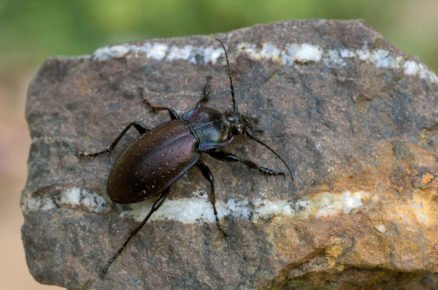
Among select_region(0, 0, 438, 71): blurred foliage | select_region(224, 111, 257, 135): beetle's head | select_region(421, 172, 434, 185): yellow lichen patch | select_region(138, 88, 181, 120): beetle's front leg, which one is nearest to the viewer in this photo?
select_region(421, 172, 434, 185): yellow lichen patch

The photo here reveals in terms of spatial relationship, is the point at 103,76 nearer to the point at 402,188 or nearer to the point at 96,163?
the point at 96,163

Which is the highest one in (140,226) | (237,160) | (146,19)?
(146,19)

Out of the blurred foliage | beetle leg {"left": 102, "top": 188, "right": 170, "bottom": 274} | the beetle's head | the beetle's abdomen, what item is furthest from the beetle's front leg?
the blurred foliage

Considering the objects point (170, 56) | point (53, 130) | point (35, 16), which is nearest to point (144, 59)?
point (170, 56)

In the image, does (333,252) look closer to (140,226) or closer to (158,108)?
(140,226)

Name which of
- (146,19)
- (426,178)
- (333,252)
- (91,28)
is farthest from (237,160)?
(91,28)

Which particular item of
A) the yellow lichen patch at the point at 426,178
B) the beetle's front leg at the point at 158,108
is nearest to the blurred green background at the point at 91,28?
the beetle's front leg at the point at 158,108

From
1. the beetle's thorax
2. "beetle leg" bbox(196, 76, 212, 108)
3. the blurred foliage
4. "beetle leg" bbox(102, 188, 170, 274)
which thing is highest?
the blurred foliage

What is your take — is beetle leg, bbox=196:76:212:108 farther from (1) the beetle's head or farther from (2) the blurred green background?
(2) the blurred green background
